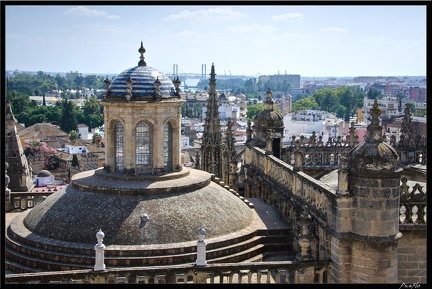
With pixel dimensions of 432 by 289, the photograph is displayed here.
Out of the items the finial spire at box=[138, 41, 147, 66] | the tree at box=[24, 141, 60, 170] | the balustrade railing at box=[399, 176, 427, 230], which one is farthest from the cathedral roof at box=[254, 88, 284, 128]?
the tree at box=[24, 141, 60, 170]

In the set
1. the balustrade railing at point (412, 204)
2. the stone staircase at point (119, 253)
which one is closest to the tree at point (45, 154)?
the stone staircase at point (119, 253)

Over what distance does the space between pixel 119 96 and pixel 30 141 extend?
4457 inches

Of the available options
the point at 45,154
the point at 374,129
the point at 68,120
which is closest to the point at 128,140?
the point at 374,129

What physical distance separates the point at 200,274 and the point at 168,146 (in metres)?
6.07

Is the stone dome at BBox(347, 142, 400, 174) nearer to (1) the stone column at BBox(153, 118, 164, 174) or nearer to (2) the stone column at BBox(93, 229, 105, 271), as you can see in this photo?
(1) the stone column at BBox(153, 118, 164, 174)

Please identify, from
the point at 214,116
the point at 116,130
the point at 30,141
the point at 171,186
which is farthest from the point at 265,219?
the point at 30,141

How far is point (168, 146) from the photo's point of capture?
2223cm

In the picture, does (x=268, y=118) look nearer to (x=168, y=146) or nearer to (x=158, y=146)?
(x=168, y=146)

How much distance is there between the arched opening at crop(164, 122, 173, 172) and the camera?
871 inches

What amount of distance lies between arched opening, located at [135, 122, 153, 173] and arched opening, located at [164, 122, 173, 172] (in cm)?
71

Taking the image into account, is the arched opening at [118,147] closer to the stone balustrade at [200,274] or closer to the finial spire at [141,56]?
the finial spire at [141,56]

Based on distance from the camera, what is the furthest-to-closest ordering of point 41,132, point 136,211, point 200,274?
point 41,132, point 136,211, point 200,274

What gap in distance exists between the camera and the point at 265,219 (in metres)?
22.4
